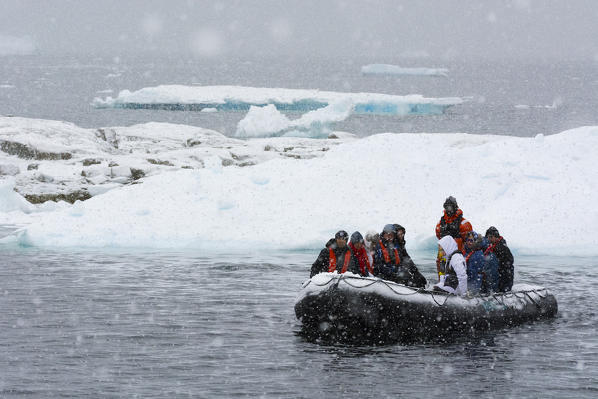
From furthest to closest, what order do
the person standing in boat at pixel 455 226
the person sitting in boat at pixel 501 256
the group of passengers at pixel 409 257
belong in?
the person standing in boat at pixel 455 226, the person sitting in boat at pixel 501 256, the group of passengers at pixel 409 257

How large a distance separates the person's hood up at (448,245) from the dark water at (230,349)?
5.26ft

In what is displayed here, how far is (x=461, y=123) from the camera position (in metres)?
86.3

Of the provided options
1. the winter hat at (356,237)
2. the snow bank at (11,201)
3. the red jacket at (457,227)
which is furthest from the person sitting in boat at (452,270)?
the snow bank at (11,201)

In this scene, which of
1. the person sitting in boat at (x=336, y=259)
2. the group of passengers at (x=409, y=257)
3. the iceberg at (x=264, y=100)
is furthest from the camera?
the iceberg at (x=264, y=100)

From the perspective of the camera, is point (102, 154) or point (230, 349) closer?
point (230, 349)

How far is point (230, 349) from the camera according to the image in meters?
14.2

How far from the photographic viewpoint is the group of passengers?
14.8 metres

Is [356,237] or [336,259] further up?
[356,237]

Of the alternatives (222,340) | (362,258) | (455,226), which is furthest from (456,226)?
(222,340)

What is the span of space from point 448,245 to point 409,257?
0.89 meters

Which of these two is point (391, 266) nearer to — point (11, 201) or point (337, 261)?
point (337, 261)

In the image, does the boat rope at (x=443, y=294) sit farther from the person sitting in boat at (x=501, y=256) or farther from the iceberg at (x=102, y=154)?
the iceberg at (x=102, y=154)

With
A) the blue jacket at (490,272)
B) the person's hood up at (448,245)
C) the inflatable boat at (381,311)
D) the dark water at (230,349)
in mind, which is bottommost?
the dark water at (230,349)

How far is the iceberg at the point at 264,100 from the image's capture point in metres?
78.1
